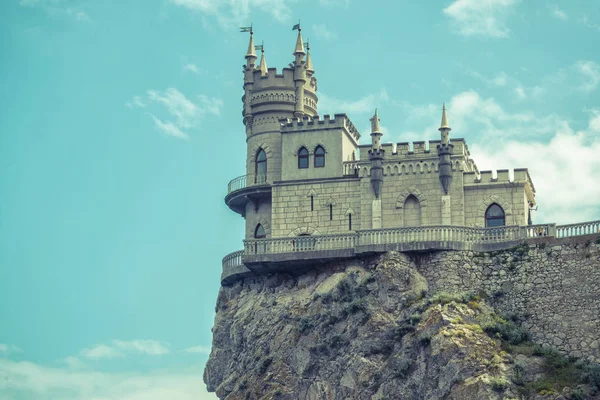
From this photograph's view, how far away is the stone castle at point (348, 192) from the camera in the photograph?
76.6 meters

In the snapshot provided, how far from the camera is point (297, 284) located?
78.1 metres

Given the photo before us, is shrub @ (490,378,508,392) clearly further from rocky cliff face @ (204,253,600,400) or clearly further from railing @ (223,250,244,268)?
railing @ (223,250,244,268)

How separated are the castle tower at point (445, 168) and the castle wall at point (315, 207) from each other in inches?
170

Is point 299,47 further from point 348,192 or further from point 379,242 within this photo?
point 379,242

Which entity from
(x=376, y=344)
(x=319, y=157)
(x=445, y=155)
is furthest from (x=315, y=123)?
(x=376, y=344)

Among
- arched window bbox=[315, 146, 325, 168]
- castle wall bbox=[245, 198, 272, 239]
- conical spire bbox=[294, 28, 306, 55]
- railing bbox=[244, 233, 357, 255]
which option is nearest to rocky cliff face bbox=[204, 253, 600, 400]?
railing bbox=[244, 233, 357, 255]

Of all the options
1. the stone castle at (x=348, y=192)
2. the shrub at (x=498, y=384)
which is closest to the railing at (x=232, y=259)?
the stone castle at (x=348, y=192)

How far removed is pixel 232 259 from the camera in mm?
80750

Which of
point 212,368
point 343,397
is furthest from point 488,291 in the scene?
point 212,368

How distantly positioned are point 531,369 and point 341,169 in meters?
15.7

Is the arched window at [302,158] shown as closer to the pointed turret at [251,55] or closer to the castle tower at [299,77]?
the castle tower at [299,77]

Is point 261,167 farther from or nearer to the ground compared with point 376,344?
farther from the ground

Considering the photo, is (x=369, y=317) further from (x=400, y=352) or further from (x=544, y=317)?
(x=544, y=317)

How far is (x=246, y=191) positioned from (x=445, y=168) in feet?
34.8
